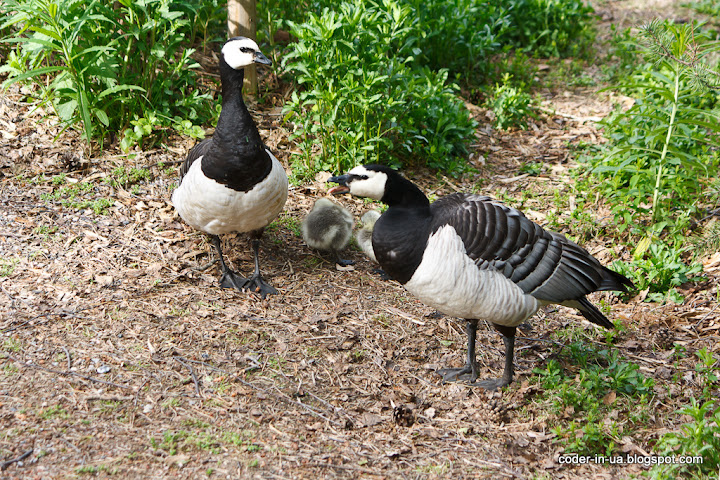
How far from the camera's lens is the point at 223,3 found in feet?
25.9

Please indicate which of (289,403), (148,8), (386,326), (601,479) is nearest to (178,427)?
(289,403)

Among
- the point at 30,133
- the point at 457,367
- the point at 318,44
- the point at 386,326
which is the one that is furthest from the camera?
the point at 30,133

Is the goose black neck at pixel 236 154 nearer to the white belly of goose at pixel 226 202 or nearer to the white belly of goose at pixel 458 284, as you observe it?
the white belly of goose at pixel 226 202

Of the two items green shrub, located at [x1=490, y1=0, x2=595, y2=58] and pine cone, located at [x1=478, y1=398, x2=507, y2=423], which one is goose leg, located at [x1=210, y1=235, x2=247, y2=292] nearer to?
pine cone, located at [x1=478, y1=398, x2=507, y2=423]

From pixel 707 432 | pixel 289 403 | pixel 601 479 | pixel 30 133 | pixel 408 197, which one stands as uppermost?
pixel 408 197

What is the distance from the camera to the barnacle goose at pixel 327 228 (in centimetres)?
602

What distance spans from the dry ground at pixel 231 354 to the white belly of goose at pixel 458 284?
759 millimetres

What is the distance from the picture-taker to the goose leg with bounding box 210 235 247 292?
18.7 feet

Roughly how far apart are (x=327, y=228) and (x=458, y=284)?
85.1 inches

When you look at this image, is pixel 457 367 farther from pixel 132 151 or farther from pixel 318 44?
pixel 132 151

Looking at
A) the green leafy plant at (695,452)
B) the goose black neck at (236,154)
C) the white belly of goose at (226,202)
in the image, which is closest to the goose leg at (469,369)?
the green leafy plant at (695,452)

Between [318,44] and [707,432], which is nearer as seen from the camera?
[707,432]

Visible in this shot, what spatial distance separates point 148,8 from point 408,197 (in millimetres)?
4093

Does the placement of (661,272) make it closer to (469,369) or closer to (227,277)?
(469,369)
